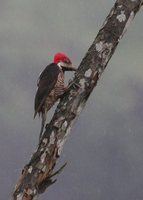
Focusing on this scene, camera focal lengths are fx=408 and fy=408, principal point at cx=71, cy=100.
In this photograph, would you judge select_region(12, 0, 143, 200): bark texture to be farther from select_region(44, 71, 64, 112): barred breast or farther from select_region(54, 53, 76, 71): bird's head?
select_region(54, 53, 76, 71): bird's head

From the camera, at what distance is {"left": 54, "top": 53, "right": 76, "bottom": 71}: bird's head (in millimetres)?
7555

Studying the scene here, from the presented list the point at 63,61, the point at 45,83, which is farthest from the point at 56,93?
the point at 63,61

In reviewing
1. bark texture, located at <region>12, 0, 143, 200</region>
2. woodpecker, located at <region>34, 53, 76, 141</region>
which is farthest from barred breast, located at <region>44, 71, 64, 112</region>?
bark texture, located at <region>12, 0, 143, 200</region>

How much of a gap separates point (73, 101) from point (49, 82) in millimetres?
1692

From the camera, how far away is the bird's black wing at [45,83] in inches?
289

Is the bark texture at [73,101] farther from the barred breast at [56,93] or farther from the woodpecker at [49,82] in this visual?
the woodpecker at [49,82]

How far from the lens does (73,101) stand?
595cm

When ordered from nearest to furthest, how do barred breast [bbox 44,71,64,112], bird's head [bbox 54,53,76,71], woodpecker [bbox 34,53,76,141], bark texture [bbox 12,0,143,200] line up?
bark texture [bbox 12,0,143,200], barred breast [bbox 44,71,64,112], woodpecker [bbox 34,53,76,141], bird's head [bbox 54,53,76,71]

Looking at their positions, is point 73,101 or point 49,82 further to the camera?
point 49,82

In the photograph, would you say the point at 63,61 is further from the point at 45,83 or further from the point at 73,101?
the point at 73,101

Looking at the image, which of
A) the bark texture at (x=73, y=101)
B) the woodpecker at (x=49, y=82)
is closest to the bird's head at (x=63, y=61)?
the woodpecker at (x=49, y=82)

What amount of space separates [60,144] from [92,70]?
121 cm

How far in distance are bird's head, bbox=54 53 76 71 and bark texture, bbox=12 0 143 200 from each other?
1.38m

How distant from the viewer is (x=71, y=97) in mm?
6035
